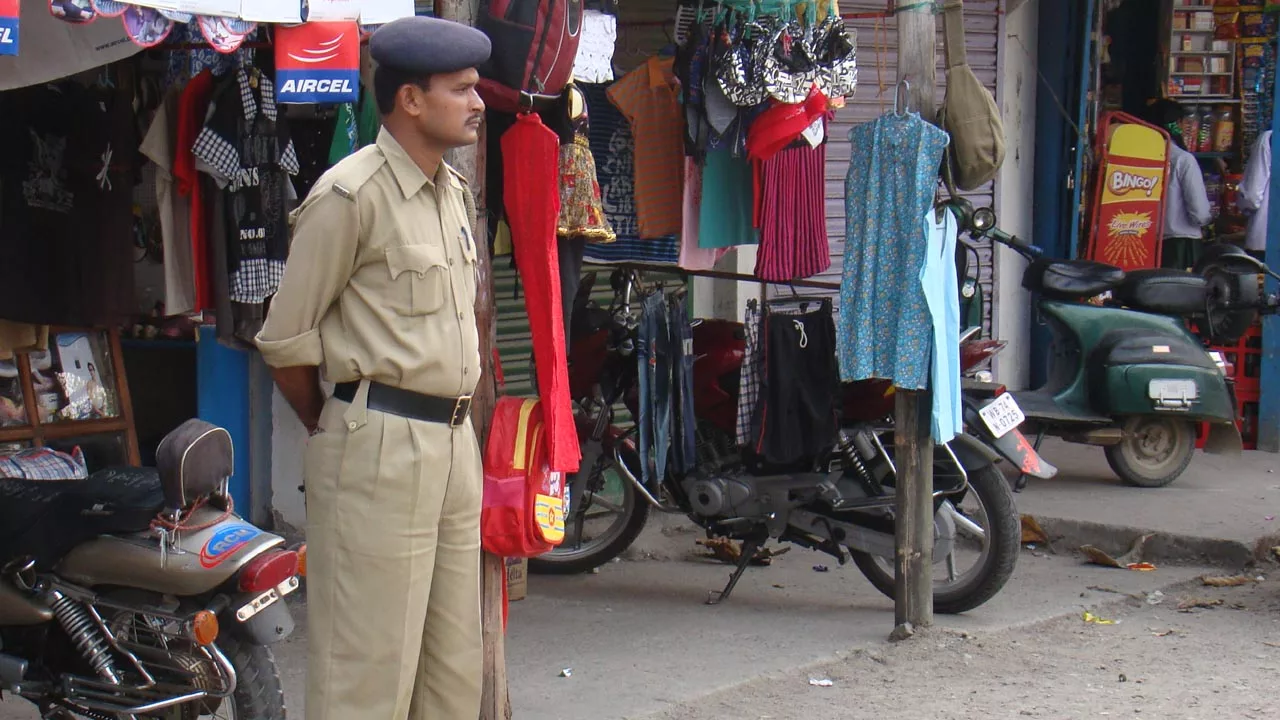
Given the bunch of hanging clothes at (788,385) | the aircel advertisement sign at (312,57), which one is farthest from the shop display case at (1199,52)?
the aircel advertisement sign at (312,57)

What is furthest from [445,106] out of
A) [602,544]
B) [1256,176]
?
[1256,176]

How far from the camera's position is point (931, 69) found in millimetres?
5465

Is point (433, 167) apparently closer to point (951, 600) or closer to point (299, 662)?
point (299, 662)

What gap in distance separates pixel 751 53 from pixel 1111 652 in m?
2.69

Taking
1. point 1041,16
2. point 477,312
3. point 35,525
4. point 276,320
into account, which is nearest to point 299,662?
point 35,525

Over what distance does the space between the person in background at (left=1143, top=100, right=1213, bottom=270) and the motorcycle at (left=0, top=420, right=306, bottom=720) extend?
7.76m

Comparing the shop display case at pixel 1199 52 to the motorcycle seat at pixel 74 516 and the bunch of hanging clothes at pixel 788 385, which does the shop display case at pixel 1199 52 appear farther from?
the motorcycle seat at pixel 74 516

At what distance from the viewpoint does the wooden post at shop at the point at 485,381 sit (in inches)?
164

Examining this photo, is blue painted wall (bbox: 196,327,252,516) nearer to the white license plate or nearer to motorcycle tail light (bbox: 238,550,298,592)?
motorcycle tail light (bbox: 238,550,298,592)

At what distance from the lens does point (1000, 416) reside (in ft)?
19.5

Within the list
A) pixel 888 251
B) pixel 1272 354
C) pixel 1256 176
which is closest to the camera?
pixel 888 251

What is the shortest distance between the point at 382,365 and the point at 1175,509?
5.57 m

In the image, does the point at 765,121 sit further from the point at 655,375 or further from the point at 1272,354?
the point at 1272,354

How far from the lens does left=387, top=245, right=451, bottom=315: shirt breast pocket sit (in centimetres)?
339
